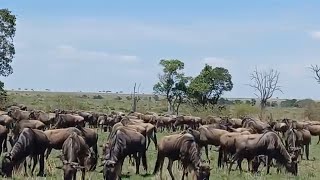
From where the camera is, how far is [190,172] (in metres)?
19.0

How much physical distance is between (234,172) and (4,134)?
31.5 feet

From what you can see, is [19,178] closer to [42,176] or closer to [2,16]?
[42,176]

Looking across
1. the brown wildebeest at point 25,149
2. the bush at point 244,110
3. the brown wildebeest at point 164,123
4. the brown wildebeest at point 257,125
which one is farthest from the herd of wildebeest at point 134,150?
the bush at point 244,110

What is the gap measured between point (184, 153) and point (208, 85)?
6018 cm

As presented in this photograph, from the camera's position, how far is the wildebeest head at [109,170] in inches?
682

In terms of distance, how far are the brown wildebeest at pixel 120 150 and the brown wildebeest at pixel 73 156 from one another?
0.84 metres

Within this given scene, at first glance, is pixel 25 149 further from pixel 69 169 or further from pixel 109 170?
pixel 109 170

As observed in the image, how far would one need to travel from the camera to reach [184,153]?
19297mm

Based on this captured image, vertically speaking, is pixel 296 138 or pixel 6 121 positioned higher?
pixel 6 121

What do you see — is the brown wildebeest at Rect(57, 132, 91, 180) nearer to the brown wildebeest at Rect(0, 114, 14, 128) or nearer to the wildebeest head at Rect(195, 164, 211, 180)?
the wildebeest head at Rect(195, 164, 211, 180)

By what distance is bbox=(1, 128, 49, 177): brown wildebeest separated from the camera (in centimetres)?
1933

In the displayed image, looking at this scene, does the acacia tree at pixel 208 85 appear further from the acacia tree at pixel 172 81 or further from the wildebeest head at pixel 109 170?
the wildebeest head at pixel 109 170

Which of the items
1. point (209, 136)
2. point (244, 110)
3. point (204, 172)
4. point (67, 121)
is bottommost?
point (204, 172)

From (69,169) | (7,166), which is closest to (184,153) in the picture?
(69,169)
